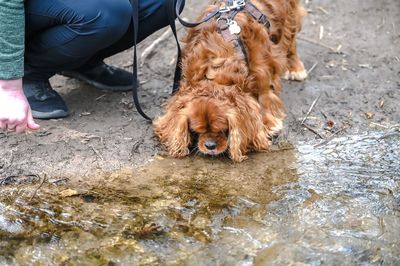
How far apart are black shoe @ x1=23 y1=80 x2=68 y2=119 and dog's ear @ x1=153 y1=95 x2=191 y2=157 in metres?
0.77

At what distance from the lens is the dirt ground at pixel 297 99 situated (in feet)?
13.5

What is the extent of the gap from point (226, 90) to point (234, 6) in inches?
24.8

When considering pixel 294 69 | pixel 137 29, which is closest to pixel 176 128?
pixel 137 29

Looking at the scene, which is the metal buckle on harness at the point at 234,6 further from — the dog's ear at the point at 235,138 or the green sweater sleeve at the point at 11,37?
the green sweater sleeve at the point at 11,37

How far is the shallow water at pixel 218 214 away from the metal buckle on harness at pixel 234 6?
102cm

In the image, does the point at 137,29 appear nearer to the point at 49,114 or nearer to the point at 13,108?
the point at 49,114

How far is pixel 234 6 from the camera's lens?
4277 millimetres

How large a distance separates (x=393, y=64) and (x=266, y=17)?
1593mm

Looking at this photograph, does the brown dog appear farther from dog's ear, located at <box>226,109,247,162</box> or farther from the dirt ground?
the dirt ground

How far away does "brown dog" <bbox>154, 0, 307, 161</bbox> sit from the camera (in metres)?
4.05

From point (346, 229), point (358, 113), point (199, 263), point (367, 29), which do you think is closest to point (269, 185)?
point (346, 229)

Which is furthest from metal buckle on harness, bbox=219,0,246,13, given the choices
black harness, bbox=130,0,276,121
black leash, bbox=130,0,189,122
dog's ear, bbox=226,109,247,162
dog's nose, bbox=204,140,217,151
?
dog's nose, bbox=204,140,217,151

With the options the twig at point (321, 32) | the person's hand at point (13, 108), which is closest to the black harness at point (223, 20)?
the person's hand at point (13, 108)

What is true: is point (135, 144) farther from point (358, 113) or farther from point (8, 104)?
point (358, 113)
